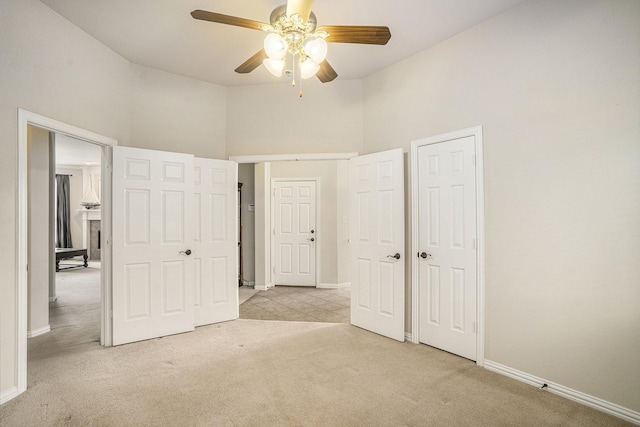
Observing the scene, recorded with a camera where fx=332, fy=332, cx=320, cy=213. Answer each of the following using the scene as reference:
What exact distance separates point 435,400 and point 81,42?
13.8 ft

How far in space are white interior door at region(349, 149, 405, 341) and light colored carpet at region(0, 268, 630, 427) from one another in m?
0.34

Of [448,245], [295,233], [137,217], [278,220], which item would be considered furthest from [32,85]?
[295,233]

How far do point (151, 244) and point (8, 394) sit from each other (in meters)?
1.57

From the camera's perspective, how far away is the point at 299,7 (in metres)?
1.95

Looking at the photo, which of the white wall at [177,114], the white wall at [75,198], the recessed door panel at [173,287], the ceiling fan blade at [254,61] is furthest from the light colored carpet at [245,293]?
the white wall at [75,198]

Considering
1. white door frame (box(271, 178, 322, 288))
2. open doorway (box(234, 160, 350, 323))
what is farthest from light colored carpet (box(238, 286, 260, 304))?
white door frame (box(271, 178, 322, 288))

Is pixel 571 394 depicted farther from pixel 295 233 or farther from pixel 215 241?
pixel 295 233

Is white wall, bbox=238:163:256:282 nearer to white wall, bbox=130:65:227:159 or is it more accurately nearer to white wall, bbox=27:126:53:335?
white wall, bbox=130:65:227:159

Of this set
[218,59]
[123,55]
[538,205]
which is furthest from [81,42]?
[538,205]

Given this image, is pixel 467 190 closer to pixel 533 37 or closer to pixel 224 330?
pixel 533 37

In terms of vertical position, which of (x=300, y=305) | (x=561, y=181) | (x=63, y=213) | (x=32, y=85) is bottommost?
(x=300, y=305)

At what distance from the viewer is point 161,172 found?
3.59 meters

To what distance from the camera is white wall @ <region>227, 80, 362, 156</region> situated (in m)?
4.14

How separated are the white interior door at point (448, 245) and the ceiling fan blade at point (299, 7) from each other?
1.87 m
